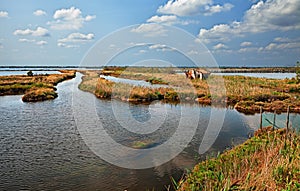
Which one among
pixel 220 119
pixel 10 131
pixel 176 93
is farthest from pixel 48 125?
pixel 176 93

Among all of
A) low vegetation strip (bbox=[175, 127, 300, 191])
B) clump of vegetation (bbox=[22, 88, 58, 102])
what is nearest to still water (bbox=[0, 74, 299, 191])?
low vegetation strip (bbox=[175, 127, 300, 191])

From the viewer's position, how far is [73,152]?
1180 cm

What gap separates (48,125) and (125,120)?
4854mm

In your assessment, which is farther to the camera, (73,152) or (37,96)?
(37,96)

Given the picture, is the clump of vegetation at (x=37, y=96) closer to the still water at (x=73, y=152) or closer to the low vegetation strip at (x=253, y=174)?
the still water at (x=73, y=152)

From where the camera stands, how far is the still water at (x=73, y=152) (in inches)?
356

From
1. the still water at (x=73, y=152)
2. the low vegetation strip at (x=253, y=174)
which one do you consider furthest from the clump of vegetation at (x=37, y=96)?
the low vegetation strip at (x=253, y=174)

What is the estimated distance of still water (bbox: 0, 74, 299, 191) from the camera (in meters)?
9.05

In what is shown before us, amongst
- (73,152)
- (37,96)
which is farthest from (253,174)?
(37,96)

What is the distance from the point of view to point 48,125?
16.3 metres

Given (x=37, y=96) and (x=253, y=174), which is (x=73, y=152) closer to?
(x=253, y=174)

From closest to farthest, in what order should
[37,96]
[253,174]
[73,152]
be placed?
[253,174]
[73,152]
[37,96]

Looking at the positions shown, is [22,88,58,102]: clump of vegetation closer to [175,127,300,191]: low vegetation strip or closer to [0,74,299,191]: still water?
[0,74,299,191]: still water

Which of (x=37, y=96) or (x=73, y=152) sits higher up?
(x=37, y=96)
